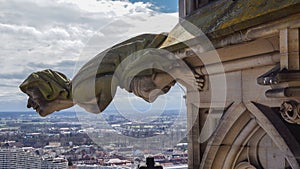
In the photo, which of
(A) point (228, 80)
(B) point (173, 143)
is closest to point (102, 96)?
(B) point (173, 143)

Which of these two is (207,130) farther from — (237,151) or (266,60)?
(266,60)

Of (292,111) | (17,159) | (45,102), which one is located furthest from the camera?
(17,159)

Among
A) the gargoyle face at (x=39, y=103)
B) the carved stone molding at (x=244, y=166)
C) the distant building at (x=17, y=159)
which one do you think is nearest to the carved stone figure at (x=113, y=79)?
the gargoyle face at (x=39, y=103)

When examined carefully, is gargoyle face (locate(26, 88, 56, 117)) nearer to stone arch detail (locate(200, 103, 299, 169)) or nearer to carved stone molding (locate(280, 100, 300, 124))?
stone arch detail (locate(200, 103, 299, 169))

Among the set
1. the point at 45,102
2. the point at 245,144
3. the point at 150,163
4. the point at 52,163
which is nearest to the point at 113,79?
the point at 45,102

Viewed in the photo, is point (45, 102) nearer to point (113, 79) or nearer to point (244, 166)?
point (113, 79)

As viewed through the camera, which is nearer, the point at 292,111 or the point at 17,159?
the point at 292,111
